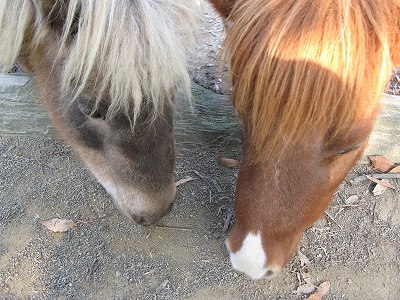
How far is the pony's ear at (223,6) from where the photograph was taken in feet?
6.57

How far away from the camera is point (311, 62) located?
163 cm

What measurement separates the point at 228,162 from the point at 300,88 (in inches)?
65.1

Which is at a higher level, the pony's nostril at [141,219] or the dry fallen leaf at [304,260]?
the pony's nostril at [141,219]

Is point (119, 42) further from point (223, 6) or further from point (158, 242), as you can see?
point (158, 242)

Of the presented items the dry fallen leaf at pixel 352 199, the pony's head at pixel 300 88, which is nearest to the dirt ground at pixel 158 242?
the dry fallen leaf at pixel 352 199

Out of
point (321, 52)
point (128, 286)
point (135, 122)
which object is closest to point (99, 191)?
point (128, 286)

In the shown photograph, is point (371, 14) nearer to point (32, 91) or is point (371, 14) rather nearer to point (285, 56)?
point (285, 56)

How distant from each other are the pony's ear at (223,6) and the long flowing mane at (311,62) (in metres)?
0.22

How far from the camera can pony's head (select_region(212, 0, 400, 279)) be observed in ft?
5.38

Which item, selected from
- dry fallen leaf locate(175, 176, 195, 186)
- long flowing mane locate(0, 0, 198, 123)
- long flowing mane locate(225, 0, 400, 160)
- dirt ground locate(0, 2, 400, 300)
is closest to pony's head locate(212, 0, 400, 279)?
long flowing mane locate(225, 0, 400, 160)

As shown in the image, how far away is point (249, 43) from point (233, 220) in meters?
1.45

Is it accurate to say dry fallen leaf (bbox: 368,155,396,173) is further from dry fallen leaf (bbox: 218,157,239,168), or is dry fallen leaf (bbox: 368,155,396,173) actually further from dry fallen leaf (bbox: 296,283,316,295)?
dry fallen leaf (bbox: 296,283,316,295)

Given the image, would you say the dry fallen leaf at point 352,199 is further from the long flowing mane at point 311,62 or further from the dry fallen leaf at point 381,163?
the long flowing mane at point 311,62

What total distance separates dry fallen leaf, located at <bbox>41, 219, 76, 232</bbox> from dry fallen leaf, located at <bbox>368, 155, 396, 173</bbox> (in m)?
2.15
